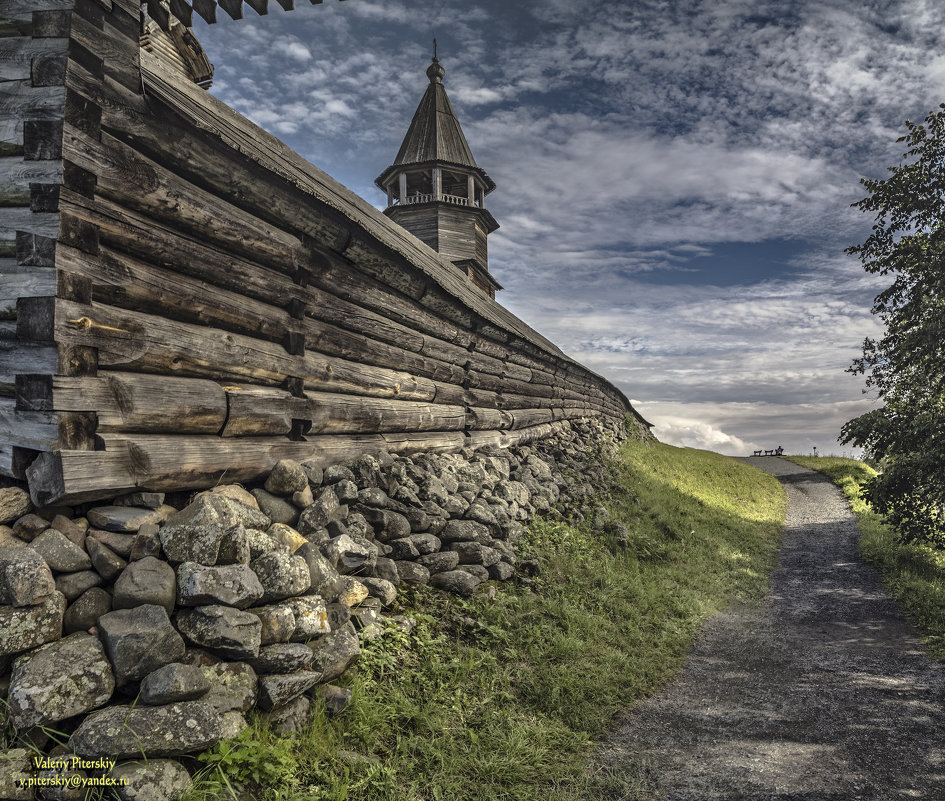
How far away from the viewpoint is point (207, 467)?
15.3ft

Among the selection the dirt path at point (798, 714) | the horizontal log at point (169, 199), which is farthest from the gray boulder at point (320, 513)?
the dirt path at point (798, 714)

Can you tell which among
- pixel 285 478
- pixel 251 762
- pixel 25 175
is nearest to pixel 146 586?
pixel 251 762

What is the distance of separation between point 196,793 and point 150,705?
53 cm

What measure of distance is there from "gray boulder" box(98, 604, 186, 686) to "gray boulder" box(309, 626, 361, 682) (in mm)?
965

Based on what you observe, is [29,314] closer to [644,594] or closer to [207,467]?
[207,467]

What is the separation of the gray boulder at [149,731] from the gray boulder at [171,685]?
0.04m

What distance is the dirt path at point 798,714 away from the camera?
13.7 ft

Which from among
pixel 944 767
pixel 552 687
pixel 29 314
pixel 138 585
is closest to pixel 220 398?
pixel 29 314

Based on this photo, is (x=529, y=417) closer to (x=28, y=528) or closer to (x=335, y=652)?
(x=335, y=652)

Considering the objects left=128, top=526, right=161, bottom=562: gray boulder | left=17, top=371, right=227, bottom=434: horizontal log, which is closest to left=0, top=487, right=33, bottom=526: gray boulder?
left=17, top=371, right=227, bottom=434: horizontal log

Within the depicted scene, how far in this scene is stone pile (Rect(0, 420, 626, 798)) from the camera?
2896 mm

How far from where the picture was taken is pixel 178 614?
3.56 m

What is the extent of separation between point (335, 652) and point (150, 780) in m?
1.42

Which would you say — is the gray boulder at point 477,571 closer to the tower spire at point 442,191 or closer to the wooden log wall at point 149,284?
the wooden log wall at point 149,284
